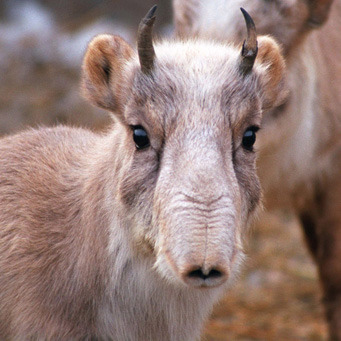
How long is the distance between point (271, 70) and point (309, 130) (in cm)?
186

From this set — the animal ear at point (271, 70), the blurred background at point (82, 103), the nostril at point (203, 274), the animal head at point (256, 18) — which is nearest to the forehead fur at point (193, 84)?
the animal ear at point (271, 70)

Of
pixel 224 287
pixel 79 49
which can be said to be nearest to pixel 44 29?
pixel 79 49

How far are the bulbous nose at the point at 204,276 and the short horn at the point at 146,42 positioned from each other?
0.75 meters

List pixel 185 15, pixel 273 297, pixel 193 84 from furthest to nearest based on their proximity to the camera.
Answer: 1. pixel 273 297
2. pixel 185 15
3. pixel 193 84

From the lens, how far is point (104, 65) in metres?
3.04

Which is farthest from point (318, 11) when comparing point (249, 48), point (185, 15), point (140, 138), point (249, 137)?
point (140, 138)

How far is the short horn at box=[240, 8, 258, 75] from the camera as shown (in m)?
2.79

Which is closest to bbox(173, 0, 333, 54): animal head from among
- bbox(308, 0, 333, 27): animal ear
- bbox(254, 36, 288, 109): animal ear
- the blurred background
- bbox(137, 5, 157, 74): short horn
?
bbox(308, 0, 333, 27): animal ear

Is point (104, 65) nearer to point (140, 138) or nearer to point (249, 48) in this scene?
point (140, 138)

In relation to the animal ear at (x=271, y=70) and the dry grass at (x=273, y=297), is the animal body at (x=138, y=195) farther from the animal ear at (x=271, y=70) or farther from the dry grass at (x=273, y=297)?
the dry grass at (x=273, y=297)

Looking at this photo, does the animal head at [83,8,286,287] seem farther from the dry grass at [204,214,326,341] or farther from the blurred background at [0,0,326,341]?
the blurred background at [0,0,326,341]

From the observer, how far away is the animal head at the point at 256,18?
13.6 feet

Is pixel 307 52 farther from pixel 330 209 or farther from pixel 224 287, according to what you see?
pixel 224 287

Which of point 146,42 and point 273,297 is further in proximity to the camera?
point 273,297
